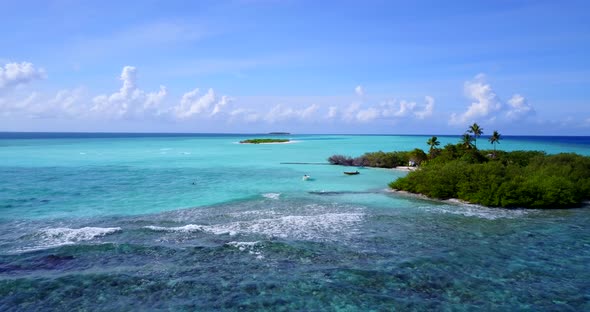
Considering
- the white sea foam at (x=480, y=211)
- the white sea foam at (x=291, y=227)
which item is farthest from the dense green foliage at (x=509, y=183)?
the white sea foam at (x=291, y=227)

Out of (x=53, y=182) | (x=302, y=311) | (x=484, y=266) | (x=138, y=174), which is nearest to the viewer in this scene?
(x=302, y=311)

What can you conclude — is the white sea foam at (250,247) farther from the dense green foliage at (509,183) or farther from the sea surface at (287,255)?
the dense green foliage at (509,183)

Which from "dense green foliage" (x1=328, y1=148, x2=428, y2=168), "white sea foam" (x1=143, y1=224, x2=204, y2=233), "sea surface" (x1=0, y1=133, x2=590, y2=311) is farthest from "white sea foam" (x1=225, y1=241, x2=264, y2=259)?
"dense green foliage" (x1=328, y1=148, x2=428, y2=168)

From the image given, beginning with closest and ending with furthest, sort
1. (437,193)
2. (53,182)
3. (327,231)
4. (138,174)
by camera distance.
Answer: (327,231)
(437,193)
(53,182)
(138,174)

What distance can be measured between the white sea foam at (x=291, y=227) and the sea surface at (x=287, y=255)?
0.37ft

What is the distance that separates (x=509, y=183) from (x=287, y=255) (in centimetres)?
1915

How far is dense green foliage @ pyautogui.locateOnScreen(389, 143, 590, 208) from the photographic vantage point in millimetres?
26906

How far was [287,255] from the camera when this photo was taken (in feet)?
55.9

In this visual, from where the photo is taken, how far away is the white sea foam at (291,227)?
20.3m

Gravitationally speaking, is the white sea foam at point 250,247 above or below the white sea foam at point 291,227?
below

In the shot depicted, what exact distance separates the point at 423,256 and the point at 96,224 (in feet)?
59.8

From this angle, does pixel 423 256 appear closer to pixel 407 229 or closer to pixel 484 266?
pixel 484 266

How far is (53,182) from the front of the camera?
40.0 m

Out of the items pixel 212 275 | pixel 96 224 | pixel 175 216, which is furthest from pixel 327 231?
pixel 96 224
